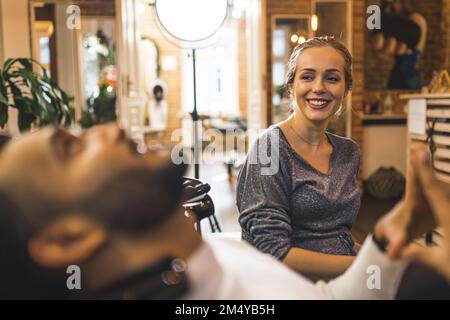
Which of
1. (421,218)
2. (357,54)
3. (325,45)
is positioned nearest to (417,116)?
(357,54)

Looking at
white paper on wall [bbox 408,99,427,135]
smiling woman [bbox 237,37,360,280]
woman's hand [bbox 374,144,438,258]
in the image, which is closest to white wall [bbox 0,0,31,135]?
white paper on wall [bbox 408,99,427,135]

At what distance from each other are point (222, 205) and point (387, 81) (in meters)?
4.30

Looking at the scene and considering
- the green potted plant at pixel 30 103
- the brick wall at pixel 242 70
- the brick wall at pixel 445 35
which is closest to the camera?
the green potted plant at pixel 30 103

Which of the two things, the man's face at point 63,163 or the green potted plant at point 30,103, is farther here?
the green potted plant at point 30,103

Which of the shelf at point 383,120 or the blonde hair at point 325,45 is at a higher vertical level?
the blonde hair at point 325,45

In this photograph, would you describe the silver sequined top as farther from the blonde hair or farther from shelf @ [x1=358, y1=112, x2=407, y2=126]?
shelf @ [x1=358, y1=112, x2=407, y2=126]

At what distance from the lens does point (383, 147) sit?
6016 mm

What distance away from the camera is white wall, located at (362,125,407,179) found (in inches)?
235

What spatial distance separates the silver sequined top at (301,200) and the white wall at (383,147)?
490 cm

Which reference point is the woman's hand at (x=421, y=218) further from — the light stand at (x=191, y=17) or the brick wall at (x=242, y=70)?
the brick wall at (x=242, y=70)

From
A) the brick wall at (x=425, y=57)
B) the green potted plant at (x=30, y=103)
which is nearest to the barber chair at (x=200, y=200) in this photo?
the green potted plant at (x=30, y=103)

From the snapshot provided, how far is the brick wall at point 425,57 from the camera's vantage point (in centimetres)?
645

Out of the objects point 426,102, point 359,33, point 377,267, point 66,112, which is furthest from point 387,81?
point 377,267

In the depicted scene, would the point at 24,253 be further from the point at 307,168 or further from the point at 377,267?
the point at 307,168
